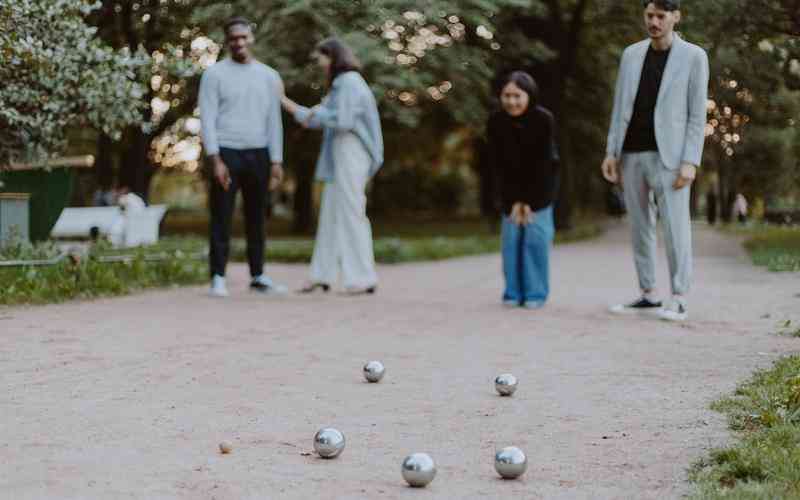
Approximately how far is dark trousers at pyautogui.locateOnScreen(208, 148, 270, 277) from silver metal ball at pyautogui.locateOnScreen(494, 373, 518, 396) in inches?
216

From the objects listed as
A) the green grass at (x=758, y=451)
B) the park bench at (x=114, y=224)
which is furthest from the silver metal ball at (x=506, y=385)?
the park bench at (x=114, y=224)

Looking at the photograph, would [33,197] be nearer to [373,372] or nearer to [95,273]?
[95,273]

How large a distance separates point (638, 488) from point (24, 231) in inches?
321

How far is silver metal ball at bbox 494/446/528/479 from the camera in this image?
363 centimetres

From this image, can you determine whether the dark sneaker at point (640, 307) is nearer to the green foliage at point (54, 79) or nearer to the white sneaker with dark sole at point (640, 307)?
the white sneaker with dark sole at point (640, 307)

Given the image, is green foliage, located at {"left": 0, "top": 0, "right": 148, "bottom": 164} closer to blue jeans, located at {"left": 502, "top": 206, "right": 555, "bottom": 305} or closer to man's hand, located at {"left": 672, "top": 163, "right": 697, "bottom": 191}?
blue jeans, located at {"left": 502, "top": 206, "right": 555, "bottom": 305}

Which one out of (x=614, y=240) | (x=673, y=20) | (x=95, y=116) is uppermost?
Answer: (x=673, y=20)

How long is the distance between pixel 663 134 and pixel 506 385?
3.95 meters

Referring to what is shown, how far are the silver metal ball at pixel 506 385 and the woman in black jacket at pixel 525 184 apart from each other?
174 inches

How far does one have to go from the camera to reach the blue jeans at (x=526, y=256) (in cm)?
963

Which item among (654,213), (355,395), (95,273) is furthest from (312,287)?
(355,395)

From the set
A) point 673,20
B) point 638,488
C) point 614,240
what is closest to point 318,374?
point 638,488

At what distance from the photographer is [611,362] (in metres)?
6.30

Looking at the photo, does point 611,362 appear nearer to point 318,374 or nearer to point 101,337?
point 318,374
